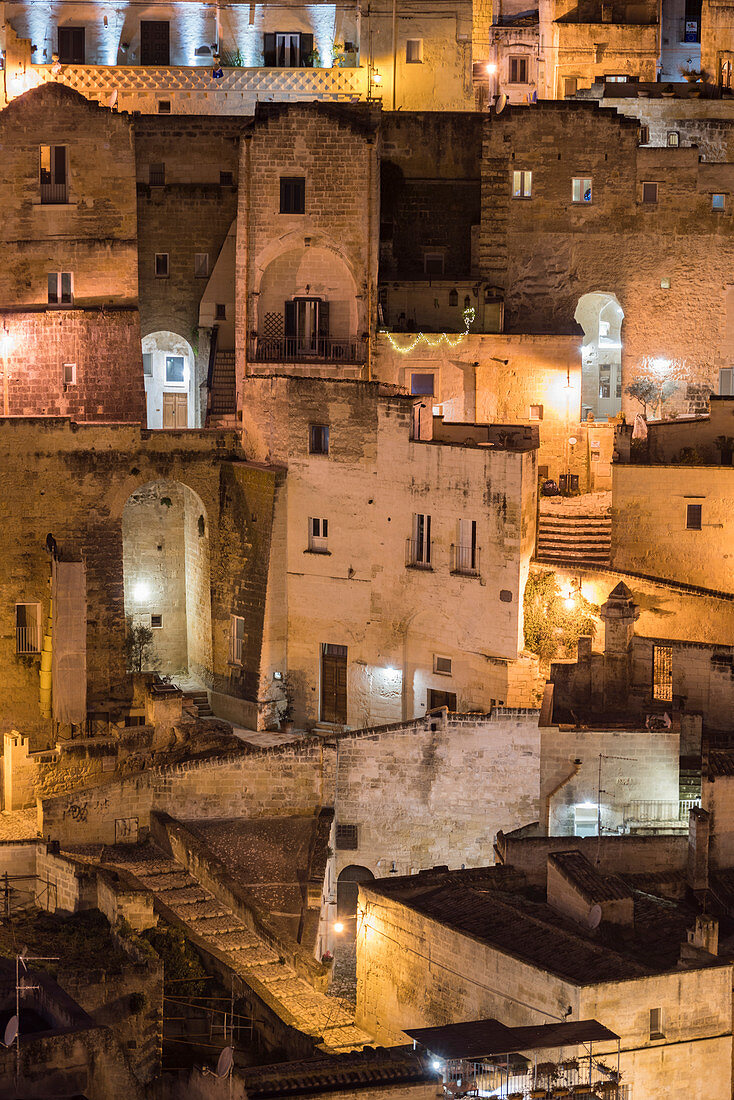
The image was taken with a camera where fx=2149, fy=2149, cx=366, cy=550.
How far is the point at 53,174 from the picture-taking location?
48406 millimetres

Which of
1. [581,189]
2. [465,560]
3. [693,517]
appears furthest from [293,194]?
[693,517]

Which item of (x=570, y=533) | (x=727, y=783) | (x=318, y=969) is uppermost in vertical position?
(x=570, y=533)

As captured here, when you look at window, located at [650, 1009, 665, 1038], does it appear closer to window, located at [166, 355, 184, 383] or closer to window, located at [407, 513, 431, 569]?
window, located at [407, 513, 431, 569]

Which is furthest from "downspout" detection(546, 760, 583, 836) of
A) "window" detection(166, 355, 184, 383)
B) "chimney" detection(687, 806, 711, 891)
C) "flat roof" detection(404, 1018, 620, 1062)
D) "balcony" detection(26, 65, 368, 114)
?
"balcony" detection(26, 65, 368, 114)

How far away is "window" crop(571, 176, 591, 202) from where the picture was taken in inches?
1977

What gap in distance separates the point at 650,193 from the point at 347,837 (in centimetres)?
1822

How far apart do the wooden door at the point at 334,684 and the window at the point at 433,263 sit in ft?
35.6

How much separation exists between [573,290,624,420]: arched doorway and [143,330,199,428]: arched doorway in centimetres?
969

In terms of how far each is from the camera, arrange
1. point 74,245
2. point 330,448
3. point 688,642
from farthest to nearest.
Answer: point 74,245
point 330,448
point 688,642

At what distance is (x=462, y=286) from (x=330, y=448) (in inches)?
283

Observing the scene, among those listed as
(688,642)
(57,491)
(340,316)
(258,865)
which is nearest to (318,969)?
(258,865)

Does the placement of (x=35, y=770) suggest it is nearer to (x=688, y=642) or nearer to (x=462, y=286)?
(x=688, y=642)

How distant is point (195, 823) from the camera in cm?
3978

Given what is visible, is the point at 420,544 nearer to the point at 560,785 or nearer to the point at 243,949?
the point at 560,785
